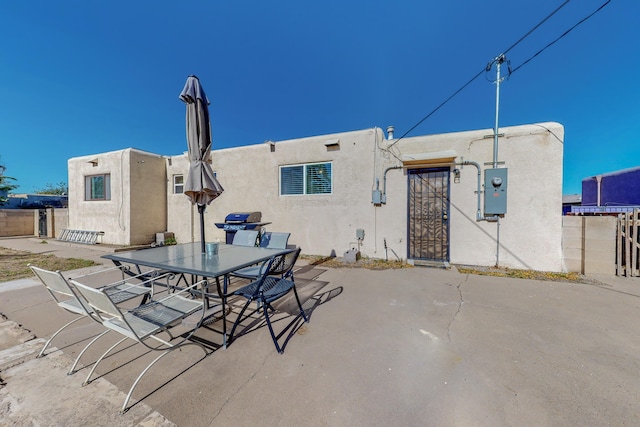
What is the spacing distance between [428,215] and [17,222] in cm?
2036

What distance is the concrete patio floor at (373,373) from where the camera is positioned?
1639mm

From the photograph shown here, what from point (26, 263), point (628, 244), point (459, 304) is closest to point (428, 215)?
point (459, 304)

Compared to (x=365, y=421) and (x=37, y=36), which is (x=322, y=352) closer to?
(x=365, y=421)

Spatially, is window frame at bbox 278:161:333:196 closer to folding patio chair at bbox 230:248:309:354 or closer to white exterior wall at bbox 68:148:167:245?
folding patio chair at bbox 230:248:309:354

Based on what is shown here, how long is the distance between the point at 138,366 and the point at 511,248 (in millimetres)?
7429

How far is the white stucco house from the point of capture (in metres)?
5.38

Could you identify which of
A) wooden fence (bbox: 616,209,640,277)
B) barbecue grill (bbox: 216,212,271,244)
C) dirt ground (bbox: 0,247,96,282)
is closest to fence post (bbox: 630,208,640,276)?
wooden fence (bbox: 616,209,640,277)

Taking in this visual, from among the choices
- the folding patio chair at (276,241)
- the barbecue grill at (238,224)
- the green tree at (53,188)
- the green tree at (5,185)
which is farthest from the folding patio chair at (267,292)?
the green tree at (53,188)

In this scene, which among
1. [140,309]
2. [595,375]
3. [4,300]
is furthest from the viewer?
[4,300]

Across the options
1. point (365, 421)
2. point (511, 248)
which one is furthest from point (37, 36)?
point (511, 248)

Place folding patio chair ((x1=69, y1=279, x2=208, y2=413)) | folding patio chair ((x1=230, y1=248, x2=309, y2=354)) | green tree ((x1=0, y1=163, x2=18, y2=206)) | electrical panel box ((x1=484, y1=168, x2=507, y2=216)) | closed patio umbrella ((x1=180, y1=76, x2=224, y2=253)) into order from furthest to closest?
green tree ((x1=0, y1=163, x2=18, y2=206)), electrical panel box ((x1=484, y1=168, x2=507, y2=216)), closed patio umbrella ((x1=180, y1=76, x2=224, y2=253)), folding patio chair ((x1=230, y1=248, x2=309, y2=354)), folding patio chair ((x1=69, y1=279, x2=208, y2=413))

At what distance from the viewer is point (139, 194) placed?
8.90 metres

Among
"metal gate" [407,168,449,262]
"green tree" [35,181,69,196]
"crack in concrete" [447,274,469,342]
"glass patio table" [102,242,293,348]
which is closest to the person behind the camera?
"glass patio table" [102,242,293,348]

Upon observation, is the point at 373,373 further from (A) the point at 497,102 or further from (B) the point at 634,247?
(B) the point at 634,247
